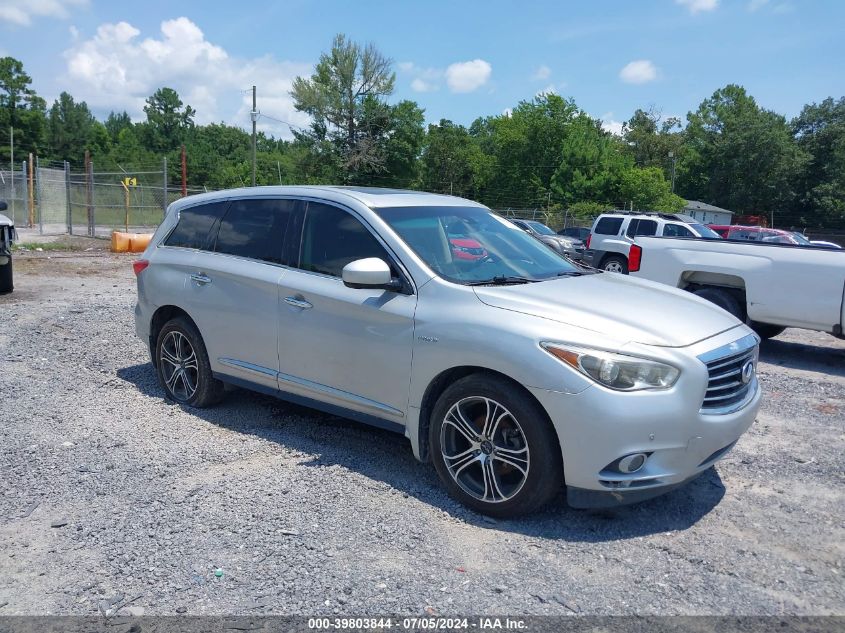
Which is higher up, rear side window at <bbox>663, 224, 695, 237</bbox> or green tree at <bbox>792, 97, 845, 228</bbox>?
green tree at <bbox>792, 97, 845, 228</bbox>

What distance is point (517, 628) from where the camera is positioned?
296 centimetres

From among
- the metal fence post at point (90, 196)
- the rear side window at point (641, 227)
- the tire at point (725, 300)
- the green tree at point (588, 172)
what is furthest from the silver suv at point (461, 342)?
the green tree at point (588, 172)

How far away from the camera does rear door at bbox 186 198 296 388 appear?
5.09 metres

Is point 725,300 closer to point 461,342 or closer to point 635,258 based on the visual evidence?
point 635,258

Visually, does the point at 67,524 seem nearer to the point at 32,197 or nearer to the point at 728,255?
the point at 728,255

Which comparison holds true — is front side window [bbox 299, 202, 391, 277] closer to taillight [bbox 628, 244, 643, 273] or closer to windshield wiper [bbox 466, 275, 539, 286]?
windshield wiper [bbox 466, 275, 539, 286]

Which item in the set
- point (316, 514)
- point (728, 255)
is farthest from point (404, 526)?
point (728, 255)

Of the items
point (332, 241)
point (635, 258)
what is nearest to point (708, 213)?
point (635, 258)

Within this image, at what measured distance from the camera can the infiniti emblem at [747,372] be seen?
4.08 m

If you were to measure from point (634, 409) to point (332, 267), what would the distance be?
2.27 metres

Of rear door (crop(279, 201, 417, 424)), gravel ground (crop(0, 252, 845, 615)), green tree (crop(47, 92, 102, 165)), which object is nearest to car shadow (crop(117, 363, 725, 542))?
gravel ground (crop(0, 252, 845, 615))

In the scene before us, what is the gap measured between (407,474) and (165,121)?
105 metres

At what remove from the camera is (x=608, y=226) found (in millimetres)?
20906

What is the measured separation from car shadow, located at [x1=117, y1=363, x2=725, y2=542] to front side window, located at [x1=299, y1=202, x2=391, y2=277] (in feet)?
4.17
